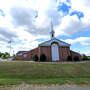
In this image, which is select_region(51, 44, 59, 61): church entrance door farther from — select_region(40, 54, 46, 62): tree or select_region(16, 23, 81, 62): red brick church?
select_region(40, 54, 46, 62): tree

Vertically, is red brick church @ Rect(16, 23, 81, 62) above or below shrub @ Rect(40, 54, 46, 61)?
above

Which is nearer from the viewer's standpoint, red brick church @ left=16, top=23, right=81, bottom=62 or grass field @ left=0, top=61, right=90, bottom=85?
grass field @ left=0, top=61, right=90, bottom=85

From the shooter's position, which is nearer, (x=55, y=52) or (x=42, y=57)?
(x=42, y=57)

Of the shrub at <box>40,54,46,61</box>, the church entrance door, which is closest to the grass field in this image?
the shrub at <box>40,54,46,61</box>

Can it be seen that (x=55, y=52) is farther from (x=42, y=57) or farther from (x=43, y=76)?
(x=43, y=76)

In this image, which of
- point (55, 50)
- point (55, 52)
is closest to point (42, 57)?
point (55, 52)

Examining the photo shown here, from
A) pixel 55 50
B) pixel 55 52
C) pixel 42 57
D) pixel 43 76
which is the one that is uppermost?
pixel 55 50

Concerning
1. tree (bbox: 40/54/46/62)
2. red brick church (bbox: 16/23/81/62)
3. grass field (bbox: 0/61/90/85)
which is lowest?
grass field (bbox: 0/61/90/85)

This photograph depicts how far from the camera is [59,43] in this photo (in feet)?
85.6

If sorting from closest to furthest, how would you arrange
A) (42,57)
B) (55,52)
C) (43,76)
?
(43,76), (42,57), (55,52)

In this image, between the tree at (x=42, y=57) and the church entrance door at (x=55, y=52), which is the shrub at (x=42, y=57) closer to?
the tree at (x=42, y=57)

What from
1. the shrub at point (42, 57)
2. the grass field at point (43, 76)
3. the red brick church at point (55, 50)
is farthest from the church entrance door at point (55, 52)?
the grass field at point (43, 76)

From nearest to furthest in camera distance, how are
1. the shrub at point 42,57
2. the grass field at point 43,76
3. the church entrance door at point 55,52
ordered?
the grass field at point 43,76 < the shrub at point 42,57 < the church entrance door at point 55,52

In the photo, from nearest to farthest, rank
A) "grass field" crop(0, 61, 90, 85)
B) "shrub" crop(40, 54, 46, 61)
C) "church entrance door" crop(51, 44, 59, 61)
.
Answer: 1. "grass field" crop(0, 61, 90, 85)
2. "shrub" crop(40, 54, 46, 61)
3. "church entrance door" crop(51, 44, 59, 61)
